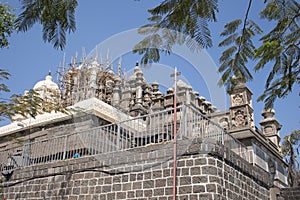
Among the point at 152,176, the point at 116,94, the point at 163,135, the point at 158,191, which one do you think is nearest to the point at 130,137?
the point at 163,135

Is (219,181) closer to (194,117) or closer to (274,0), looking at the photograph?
(194,117)

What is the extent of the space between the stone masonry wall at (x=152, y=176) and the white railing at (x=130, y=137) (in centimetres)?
31

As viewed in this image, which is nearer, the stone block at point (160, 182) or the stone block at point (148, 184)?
the stone block at point (160, 182)

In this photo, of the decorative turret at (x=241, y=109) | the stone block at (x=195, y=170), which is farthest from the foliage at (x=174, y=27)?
the decorative turret at (x=241, y=109)

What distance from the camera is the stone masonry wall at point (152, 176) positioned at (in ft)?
21.7

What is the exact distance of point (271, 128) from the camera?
39.2 feet

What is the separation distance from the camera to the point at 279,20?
459 cm

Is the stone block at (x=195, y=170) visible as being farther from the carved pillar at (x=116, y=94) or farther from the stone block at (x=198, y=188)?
the carved pillar at (x=116, y=94)

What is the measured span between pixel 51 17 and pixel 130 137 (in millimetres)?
4752

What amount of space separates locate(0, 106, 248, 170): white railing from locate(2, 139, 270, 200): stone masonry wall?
313mm

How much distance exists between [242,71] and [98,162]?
15.8 feet

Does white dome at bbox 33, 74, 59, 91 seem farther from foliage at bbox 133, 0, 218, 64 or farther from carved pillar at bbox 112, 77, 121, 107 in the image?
foliage at bbox 133, 0, 218, 64

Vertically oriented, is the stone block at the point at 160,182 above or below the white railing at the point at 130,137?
below

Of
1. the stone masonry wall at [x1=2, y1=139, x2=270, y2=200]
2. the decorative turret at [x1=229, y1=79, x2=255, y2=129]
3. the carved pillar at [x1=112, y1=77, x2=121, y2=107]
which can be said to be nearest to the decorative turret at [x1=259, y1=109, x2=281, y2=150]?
the decorative turret at [x1=229, y1=79, x2=255, y2=129]
